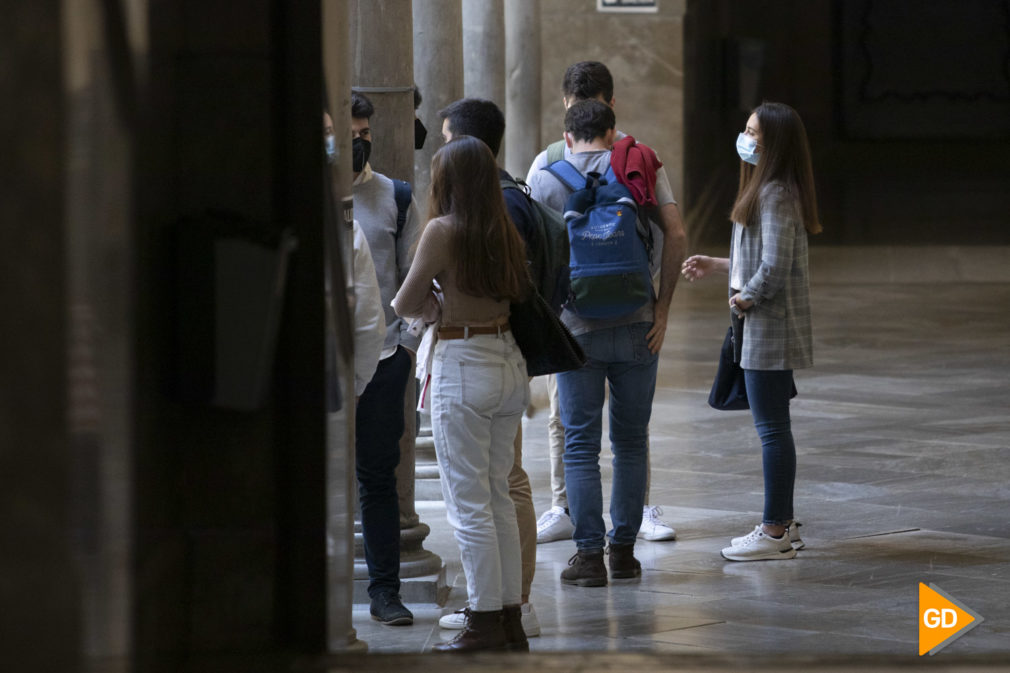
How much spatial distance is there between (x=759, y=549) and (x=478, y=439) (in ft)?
6.77

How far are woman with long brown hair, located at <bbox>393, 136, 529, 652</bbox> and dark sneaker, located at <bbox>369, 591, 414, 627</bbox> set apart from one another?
1.69 ft

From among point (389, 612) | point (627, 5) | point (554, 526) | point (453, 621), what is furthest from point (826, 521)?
point (627, 5)

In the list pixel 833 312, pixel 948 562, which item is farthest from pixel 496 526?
pixel 833 312

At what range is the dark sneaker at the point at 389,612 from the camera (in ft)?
17.7

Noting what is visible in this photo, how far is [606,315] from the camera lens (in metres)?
5.91

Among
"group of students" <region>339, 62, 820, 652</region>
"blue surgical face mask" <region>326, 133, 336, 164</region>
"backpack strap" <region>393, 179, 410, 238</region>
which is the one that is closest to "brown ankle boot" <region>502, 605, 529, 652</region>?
"group of students" <region>339, 62, 820, 652</region>

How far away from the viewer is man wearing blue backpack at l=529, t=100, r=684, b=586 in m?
5.90

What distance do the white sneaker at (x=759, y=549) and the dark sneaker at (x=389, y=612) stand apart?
65.5 inches

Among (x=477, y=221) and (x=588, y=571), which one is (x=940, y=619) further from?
(x=477, y=221)

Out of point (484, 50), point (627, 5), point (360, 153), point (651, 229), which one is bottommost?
point (651, 229)

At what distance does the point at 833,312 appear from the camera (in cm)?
1684

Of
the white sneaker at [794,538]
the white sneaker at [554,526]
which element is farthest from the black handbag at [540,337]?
the white sneaker at [554,526]

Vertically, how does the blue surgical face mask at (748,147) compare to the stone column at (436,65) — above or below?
below

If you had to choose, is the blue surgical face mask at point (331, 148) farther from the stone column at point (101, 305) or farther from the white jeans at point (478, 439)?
the white jeans at point (478, 439)
